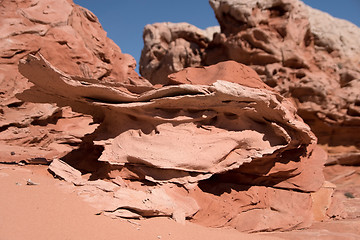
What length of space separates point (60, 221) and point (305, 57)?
12456 millimetres

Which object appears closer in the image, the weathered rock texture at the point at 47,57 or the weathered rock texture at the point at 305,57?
the weathered rock texture at the point at 47,57

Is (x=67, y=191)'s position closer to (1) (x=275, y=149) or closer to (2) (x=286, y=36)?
(1) (x=275, y=149)

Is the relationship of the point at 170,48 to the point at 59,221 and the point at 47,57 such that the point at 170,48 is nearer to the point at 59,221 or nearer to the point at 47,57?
the point at 47,57

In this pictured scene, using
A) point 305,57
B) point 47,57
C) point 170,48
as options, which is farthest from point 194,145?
point 170,48

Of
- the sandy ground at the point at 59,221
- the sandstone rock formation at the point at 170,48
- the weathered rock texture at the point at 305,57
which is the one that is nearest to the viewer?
the sandy ground at the point at 59,221

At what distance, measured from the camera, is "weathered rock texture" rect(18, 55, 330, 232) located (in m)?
4.48

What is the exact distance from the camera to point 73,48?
405 inches

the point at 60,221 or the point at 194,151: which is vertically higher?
the point at 194,151

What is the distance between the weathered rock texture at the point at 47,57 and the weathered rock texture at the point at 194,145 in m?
3.28

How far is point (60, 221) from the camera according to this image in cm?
263

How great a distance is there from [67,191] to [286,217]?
382cm

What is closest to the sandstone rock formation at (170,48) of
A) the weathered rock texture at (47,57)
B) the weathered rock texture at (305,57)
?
the weathered rock texture at (305,57)

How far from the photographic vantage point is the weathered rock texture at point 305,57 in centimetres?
1146

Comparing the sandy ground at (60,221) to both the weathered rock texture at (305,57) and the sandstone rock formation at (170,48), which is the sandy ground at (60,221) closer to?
the weathered rock texture at (305,57)
